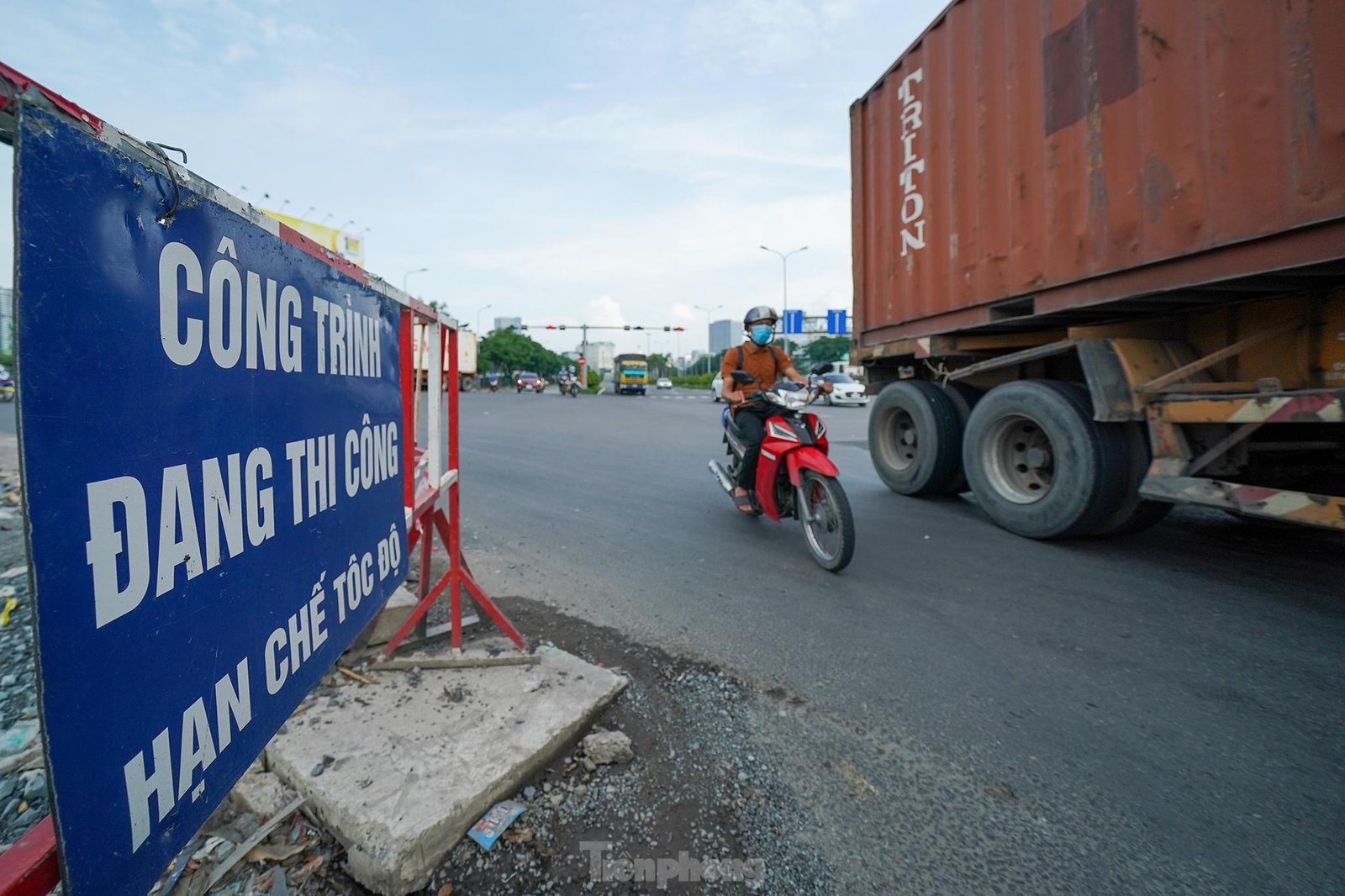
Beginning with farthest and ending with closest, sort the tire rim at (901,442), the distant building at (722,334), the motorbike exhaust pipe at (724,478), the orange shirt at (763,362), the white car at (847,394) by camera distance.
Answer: the distant building at (722,334), the white car at (847,394), the tire rim at (901,442), the motorbike exhaust pipe at (724,478), the orange shirt at (763,362)

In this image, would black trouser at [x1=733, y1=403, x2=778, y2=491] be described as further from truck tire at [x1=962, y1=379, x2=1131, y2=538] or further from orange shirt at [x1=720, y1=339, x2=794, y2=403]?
truck tire at [x1=962, y1=379, x2=1131, y2=538]

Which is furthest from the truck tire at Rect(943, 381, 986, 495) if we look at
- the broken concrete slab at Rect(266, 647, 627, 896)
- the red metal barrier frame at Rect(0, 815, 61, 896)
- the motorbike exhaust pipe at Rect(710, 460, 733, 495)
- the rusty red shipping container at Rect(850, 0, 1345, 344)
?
the red metal barrier frame at Rect(0, 815, 61, 896)

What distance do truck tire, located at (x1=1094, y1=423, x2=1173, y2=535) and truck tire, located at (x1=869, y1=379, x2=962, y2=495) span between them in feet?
5.23

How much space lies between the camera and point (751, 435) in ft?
16.1

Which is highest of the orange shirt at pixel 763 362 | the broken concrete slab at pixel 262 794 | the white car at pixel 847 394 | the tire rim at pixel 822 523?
the white car at pixel 847 394

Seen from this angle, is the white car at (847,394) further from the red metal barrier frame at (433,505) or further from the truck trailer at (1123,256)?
the red metal barrier frame at (433,505)

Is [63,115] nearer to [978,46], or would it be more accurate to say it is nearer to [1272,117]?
[1272,117]

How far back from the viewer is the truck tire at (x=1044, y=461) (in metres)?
4.15

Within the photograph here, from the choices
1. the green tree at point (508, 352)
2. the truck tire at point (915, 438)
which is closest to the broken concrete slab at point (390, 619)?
the truck tire at point (915, 438)

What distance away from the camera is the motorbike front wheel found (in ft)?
12.7

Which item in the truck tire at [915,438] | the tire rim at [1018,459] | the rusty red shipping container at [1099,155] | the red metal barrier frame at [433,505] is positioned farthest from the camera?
the truck tire at [915,438]

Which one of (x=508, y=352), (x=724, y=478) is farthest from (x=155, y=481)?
(x=508, y=352)

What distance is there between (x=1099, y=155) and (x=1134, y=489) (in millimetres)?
2037

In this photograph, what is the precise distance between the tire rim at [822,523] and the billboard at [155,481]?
304cm
